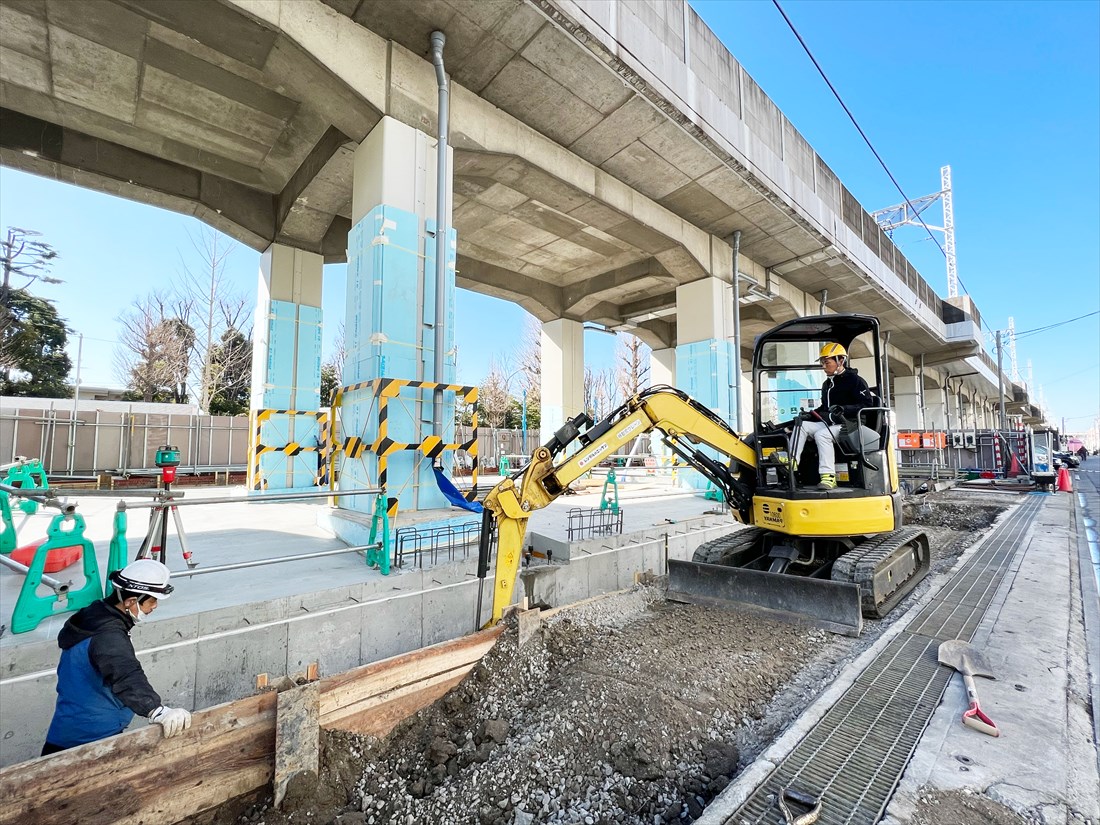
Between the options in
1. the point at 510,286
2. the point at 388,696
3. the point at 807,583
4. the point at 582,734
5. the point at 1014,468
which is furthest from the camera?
the point at 1014,468

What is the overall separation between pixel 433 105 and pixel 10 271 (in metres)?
28.0

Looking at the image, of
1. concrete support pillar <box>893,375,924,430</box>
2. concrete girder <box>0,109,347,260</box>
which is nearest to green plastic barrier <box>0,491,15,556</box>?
concrete girder <box>0,109,347,260</box>

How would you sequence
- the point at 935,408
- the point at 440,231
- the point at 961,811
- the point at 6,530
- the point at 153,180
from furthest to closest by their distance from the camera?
the point at 935,408 → the point at 153,180 → the point at 440,231 → the point at 6,530 → the point at 961,811

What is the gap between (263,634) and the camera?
4.10 m

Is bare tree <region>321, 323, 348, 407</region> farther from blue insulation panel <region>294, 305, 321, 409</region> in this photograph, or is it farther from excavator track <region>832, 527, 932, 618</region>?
excavator track <region>832, 527, 932, 618</region>

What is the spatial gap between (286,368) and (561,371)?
9.18 metres

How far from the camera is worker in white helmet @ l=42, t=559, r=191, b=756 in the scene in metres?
2.71

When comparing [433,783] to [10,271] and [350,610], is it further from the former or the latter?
[10,271]

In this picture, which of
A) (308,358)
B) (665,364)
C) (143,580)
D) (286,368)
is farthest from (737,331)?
(143,580)

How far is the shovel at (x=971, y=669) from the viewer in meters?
3.09

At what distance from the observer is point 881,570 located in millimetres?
5270

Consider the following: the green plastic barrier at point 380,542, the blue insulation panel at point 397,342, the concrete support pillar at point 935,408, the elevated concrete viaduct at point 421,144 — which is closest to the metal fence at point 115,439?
the elevated concrete viaduct at point 421,144

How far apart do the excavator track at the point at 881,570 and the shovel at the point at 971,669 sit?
807 mm

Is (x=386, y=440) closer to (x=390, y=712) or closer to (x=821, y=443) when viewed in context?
(x=390, y=712)
